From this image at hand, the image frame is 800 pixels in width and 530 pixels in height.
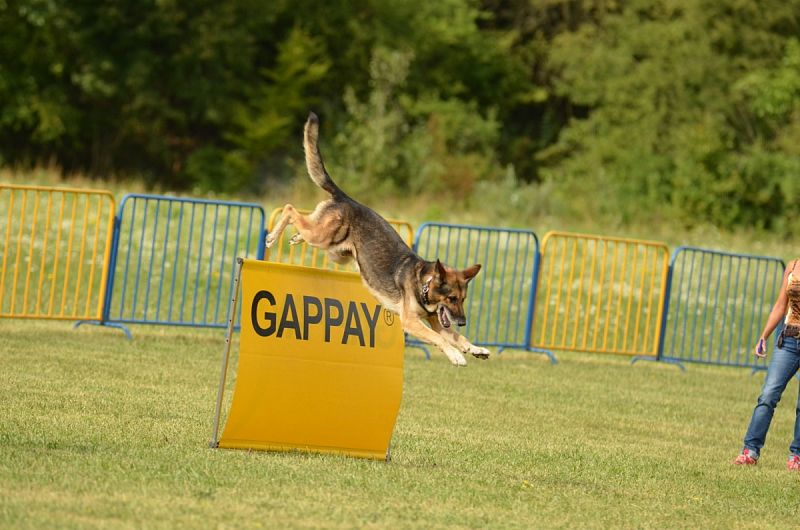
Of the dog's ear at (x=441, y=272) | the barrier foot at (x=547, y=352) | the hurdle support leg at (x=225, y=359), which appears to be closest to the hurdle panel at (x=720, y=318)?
the barrier foot at (x=547, y=352)

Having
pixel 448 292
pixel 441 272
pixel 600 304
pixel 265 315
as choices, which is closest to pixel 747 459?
pixel 448 292

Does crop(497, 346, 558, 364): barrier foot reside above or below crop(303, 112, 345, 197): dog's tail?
below

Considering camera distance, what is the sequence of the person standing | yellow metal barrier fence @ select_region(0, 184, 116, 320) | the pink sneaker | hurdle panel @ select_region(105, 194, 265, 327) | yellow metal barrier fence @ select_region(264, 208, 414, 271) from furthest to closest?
hurdle panel @ select_region(105, 194, 265, 327) < yellow metal barrier fence @ select_region(264, 208, 414, 271) < yellow metal barrier fence @ select_region(0, 184, 116, 320) < the pink sneaker < the person standing

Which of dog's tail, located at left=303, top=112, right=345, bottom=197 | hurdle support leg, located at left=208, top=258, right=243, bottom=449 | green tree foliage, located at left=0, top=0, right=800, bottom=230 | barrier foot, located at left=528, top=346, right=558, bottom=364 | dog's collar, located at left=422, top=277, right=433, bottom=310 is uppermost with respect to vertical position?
green tree foliage, located at left=0, top=0, right=800, bottom=230

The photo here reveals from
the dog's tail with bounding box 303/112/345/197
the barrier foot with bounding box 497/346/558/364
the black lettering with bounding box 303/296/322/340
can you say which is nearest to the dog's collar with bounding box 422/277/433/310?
the black lettering with bounding box 303/296/322/340

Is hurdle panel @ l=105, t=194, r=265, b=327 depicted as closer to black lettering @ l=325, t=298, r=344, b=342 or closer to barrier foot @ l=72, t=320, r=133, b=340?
barrier foot @ l=72, t=320, r=133, b=340

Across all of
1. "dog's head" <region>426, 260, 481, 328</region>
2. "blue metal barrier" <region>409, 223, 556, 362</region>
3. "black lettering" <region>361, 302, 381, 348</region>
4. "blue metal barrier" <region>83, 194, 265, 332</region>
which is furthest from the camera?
"blue metal barrier" <region>409, 223, 556, 362</region>

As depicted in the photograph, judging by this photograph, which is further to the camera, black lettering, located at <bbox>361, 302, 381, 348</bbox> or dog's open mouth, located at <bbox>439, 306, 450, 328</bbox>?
black lettering, located at <bbox>361, 302, 381, 348</bbox>

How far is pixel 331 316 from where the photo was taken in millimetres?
8320

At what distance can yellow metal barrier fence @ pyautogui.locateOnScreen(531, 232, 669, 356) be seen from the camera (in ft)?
54.1

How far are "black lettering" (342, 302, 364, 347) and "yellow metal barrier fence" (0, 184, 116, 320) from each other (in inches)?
257

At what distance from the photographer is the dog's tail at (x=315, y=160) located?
9.06m

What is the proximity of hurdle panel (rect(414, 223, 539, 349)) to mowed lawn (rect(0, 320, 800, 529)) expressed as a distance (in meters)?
1.86

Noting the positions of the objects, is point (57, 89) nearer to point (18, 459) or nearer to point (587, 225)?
point (587, 225)
